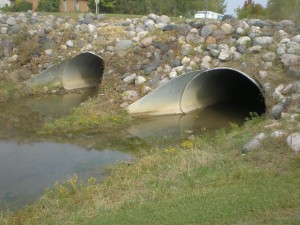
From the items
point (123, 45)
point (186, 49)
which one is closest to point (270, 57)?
point (186, 49)

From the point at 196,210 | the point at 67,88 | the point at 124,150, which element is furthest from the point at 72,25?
the point at 196,210

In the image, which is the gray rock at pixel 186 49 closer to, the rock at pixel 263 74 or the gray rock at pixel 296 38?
the rock at pixel 263 74

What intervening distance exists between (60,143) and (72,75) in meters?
6.60

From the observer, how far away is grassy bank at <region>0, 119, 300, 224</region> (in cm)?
537

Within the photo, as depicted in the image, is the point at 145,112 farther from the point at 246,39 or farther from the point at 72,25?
the point at 72,25

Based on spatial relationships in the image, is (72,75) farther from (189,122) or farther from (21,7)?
(21,7)

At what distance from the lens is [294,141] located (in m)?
7.34

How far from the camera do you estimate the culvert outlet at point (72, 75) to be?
614 inches

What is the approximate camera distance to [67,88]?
637 inches

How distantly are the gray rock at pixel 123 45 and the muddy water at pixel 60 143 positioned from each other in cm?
225

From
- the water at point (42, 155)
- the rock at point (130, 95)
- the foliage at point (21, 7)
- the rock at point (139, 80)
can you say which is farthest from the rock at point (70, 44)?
the foliage at point (21, 7)

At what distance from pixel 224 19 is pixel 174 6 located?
48.2ft

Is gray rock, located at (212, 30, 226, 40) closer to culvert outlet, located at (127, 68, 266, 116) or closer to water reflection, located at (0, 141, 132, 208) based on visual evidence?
culvert outlet, located at (127, 68, 266, 116)

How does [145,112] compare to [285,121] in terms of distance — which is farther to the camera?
[145,112]
